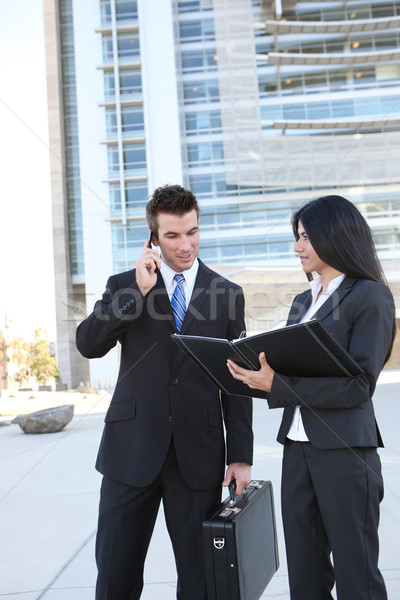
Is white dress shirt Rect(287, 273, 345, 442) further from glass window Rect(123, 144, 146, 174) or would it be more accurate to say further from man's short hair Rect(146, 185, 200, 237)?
glass window Rect(123, 144, 146, 174)

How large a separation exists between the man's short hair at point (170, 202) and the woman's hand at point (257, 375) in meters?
0.76

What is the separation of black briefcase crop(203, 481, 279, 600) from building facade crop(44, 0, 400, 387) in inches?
1388

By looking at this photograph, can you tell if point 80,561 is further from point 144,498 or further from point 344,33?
point 344,33

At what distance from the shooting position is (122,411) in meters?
2.33

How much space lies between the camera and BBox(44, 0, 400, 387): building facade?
38781 millimetres

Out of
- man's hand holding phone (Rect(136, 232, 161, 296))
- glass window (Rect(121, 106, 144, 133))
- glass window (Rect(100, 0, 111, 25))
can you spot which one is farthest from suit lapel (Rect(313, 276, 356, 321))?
glass window (Rect(100, 0, 111, 25))

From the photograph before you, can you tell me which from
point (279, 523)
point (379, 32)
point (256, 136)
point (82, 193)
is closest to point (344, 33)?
point (379, 32)

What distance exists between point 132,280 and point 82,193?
134ft

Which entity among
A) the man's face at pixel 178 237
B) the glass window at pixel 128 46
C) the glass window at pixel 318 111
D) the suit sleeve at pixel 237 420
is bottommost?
the suit sleeve at pixel 237 420

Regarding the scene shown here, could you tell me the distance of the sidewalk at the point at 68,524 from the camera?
10.7 ft

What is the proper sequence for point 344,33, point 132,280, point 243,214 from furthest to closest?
point 344,33 → point 243,214 → point 132,280

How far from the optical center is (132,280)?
2.50m

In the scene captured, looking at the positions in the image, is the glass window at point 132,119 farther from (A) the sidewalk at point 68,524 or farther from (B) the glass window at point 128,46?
(A) the sidewalk at point 68,524

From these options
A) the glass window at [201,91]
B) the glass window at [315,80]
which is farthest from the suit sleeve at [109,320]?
the glass window at [315,80]
